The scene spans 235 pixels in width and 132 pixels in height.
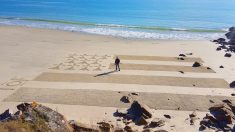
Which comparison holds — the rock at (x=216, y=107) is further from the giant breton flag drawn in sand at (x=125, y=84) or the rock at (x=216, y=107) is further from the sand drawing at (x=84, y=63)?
the sand drawing at (x=84, y=63)

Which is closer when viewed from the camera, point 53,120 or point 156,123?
point 53,120

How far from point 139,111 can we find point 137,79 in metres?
8.14

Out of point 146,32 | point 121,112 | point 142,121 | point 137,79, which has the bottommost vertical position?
point 142,121

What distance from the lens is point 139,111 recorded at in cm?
2127

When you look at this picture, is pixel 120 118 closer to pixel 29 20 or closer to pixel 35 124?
pixel 35 124

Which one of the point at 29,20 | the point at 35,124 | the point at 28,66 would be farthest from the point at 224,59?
the point at 29,20

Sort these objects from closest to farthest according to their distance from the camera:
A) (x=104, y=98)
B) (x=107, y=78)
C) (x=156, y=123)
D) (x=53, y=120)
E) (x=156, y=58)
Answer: (x=53, y=120), (x=156, y=123), (x=104, y=98), (x=107, y=78), (x=156, y=58)

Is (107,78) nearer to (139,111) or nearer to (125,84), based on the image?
(125,84)

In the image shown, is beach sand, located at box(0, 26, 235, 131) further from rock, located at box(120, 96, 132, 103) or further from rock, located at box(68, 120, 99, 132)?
rock, located at box(68, 120, 99, 132)

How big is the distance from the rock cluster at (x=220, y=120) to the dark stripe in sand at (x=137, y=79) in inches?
255

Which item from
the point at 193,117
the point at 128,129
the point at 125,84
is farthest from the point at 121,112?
the point at 125,84

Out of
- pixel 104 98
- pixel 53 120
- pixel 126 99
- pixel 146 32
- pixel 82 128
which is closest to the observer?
pixel 53 120

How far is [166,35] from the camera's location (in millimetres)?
59844

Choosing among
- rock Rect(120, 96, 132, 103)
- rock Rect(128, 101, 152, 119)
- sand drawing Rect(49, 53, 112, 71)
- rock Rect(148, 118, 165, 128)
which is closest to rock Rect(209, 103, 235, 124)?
rock Rect(148, 118, 165, 128)
